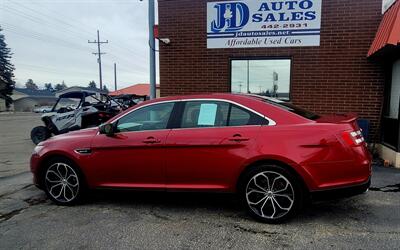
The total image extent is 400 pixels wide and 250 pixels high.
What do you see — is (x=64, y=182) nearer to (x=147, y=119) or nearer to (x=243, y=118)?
(x=147, y=119)

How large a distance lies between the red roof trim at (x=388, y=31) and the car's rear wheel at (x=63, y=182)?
5.99 meters

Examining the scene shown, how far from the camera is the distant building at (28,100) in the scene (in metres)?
82.3

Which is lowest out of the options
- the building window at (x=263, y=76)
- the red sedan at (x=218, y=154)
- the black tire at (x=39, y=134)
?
the black tire at (x=39, y=134)

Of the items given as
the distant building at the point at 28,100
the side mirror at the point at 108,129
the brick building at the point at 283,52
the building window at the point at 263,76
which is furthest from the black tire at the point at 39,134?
the distant building at the point at 28,100

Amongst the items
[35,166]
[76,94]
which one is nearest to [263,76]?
[35,166]

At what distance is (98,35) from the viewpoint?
56688mm

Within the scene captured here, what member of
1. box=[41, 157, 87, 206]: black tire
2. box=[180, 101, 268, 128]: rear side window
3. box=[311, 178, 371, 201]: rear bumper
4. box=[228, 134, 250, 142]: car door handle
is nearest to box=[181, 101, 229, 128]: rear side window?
box=[180, 101, 268, 128]: rear side window

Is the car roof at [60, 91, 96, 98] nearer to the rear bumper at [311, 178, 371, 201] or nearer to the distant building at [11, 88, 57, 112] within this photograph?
the rear bumper at [311, 178, 371, 201]

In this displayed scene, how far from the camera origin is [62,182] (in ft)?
17.2

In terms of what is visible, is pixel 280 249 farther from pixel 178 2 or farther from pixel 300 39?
pixel 178 2

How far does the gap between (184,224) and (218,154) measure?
3.17 feet

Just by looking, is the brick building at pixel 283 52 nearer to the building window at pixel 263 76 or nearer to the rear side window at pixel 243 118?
the building window at pixel 263 76

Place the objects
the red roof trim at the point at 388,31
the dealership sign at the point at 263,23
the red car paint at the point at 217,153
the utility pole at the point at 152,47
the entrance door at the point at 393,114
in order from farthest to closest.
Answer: the utility pole at the point at 152,47, the dealership sign at the point at 263,23, the entrance door at the point at 393,114, the red roof trim at the point at 388,31, the red car paint at the point at 217,153

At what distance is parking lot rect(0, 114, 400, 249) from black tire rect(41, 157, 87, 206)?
0.15 metres
